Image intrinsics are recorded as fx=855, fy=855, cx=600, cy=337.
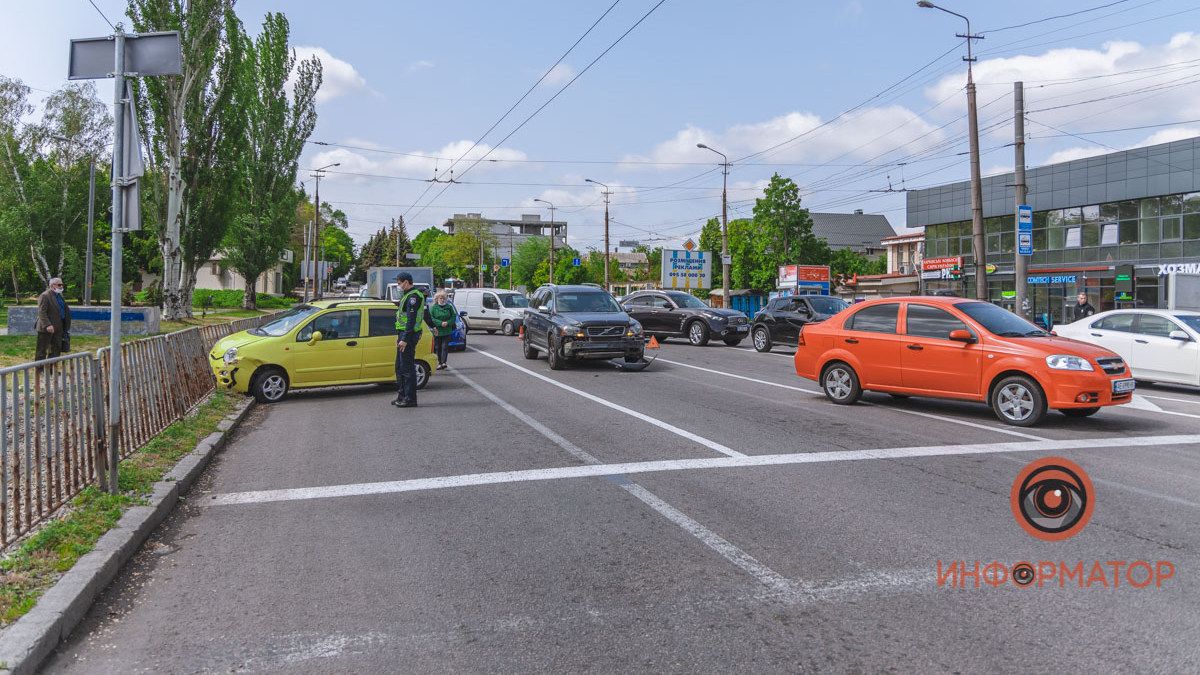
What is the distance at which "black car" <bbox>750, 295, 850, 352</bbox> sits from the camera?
2366 centimetres

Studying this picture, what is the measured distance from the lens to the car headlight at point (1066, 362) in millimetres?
9555

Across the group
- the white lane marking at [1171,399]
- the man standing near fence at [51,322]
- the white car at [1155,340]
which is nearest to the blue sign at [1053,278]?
the white car at [1155,340]

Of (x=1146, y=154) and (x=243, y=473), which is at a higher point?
(x=1146, y=154)

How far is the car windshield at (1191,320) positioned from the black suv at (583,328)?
9.46 meters

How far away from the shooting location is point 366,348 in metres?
13.8

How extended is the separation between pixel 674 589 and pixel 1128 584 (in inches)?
93.6

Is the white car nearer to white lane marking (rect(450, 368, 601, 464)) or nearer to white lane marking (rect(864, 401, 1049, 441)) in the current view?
white lane marking (rect(864, 401, 1049, 441))

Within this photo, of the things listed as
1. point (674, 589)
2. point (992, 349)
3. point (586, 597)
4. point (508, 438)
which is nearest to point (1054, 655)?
point (674, 589)

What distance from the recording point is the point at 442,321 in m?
17.3

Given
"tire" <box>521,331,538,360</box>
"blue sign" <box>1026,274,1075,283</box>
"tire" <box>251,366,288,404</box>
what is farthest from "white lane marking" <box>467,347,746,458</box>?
"blue sign" <box>1026,274,1075,283</box>

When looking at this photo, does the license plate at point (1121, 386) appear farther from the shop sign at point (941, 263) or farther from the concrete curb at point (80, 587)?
the shop sign at point (941, 263)

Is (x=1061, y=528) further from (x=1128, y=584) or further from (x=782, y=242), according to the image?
(x=782, y=242)

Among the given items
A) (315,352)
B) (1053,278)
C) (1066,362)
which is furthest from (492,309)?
(1053,278)

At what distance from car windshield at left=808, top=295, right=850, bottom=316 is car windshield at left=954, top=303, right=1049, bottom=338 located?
1276 centimetres
